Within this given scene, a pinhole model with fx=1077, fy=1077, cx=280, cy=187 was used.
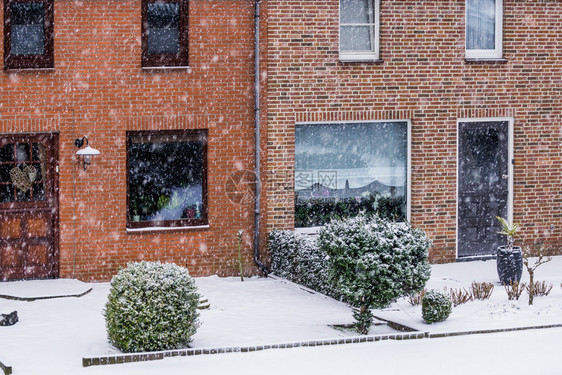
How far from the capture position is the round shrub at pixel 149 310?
12891 millimetres

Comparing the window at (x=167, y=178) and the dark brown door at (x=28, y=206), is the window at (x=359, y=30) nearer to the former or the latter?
the window at (x=167, y=178)

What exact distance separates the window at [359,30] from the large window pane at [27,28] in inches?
207

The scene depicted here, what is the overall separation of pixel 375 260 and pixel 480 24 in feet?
26.1

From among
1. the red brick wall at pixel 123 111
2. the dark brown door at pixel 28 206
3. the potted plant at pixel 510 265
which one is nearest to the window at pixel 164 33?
the red brick wall at pixel 123 111

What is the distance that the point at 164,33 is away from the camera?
18562 millimetres

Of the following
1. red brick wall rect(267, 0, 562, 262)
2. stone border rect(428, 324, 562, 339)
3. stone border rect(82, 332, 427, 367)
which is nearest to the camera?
stone border rect(82, 332, 427, 367)

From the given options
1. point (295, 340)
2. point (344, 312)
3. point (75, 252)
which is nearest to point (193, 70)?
point (75, 252)

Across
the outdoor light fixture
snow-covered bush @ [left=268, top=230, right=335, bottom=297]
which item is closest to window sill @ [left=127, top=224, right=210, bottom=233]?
snow-covered bush @ [left=268, top=230, right=335, bottom=297]

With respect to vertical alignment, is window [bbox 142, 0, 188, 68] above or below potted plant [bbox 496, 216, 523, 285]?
above

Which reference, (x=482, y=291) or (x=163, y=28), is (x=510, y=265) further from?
(x=163, y=28)

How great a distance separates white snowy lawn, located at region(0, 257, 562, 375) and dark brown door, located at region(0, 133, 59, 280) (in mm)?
465

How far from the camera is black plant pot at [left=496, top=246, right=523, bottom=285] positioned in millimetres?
17469

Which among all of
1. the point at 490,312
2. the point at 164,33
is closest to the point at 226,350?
the point at 490,312

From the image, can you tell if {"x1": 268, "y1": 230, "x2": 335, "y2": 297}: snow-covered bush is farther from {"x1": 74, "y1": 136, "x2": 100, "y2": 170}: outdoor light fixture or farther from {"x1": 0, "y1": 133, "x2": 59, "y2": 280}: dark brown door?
{"x1": 0, "y1": 133, "x2": 59, "y2": 280}: dark brown door
